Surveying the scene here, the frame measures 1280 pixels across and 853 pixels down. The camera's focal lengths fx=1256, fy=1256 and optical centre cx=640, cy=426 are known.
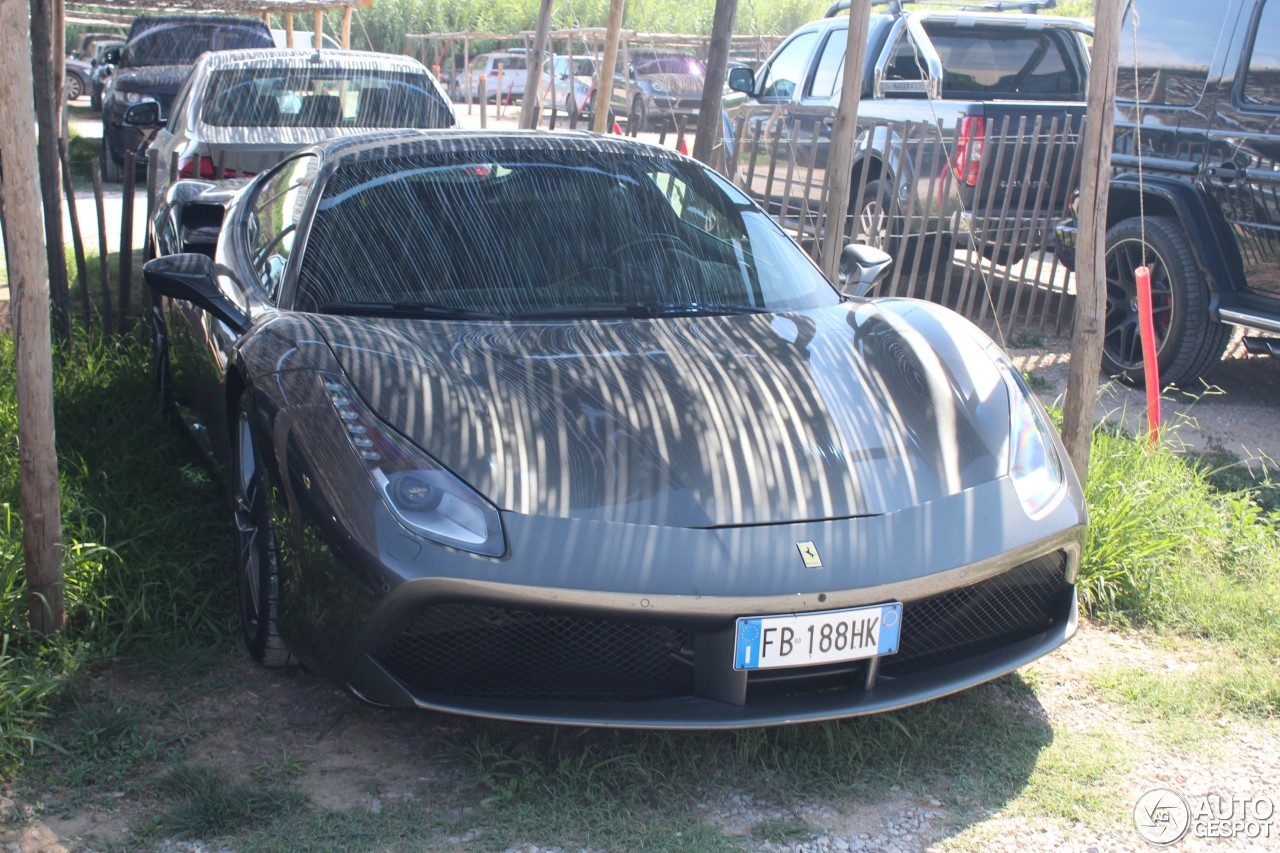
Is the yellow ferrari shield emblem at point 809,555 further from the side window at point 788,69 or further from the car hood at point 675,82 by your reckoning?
the car hood at point 675,82

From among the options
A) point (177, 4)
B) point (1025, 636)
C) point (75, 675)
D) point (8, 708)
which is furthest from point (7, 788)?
point (177, 4)

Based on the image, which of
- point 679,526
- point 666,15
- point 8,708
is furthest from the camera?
point 666,15

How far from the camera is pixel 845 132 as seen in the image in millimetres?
4883

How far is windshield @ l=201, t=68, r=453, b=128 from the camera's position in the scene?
7.03m

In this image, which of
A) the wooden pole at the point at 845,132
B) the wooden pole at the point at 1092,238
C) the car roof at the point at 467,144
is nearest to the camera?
→ the wooden pole at the point at 1092,238

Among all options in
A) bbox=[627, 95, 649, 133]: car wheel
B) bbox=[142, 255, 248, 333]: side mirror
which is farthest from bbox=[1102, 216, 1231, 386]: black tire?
bbox=[627, 95, 649, 133]: car wheel

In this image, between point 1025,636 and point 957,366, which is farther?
point 957,366

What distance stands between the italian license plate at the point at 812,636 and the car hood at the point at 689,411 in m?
0.22

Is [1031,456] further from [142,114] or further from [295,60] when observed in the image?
[142,114]

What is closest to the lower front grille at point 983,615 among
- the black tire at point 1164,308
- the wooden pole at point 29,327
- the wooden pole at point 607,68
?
the wooden pole at point 29,327

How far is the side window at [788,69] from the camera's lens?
8.80 m

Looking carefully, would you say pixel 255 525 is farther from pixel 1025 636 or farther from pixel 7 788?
pixel 1025 636

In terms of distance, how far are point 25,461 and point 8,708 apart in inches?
23.9

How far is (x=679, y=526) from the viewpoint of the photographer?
8.23ft
